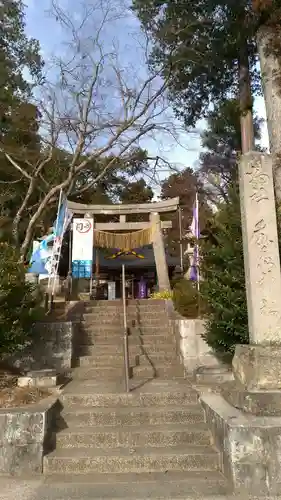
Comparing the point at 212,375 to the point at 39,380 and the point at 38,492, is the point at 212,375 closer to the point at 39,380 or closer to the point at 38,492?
the point at 39,380

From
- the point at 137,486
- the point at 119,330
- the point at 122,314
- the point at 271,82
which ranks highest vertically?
the point at 271,82

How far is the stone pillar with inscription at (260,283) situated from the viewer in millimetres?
4414

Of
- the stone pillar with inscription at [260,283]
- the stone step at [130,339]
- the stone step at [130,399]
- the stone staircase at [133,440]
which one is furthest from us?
the stone step at [130,339]

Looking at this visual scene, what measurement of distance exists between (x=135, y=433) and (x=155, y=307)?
4.46 m

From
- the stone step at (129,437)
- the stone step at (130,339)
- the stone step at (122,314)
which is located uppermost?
the stone step at (122,314)

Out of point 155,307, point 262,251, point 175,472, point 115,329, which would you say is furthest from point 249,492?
point 155,307

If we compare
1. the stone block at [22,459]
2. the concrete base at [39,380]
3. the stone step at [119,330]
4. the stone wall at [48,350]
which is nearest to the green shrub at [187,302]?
the stone step at [119,330]

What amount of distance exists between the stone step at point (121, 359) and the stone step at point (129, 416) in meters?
1.91

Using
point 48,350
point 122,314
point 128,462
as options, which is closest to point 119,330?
point 122,314

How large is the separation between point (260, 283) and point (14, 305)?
3.63 metres

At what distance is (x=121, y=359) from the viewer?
720 cm

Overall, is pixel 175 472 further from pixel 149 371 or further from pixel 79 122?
pixel 79 122

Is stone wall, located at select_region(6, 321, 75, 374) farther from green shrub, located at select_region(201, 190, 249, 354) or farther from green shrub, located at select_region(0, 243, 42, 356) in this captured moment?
green shrub, located at select_region(201, 190, 249, 354)

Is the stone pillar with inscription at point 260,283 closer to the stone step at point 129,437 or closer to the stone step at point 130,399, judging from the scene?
the stone step at point 129,437
